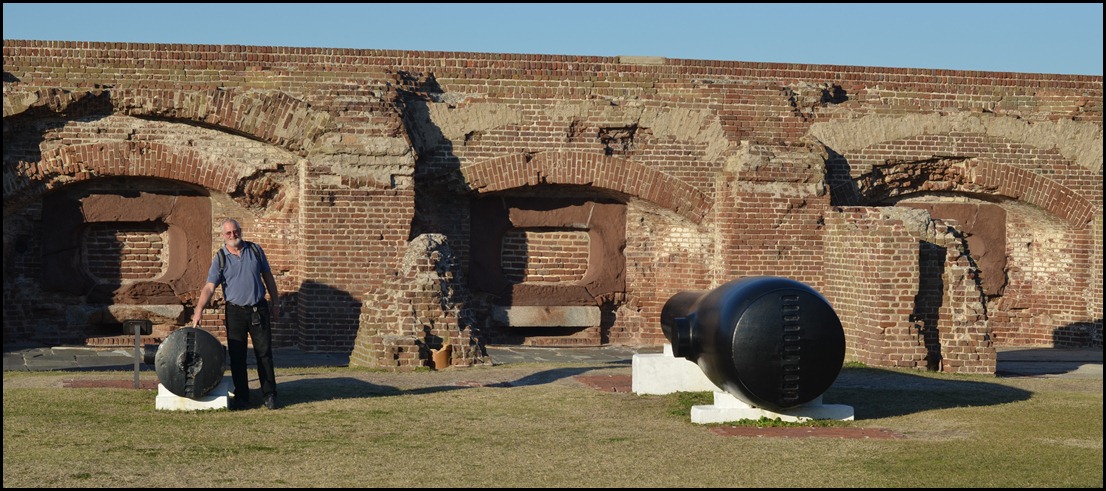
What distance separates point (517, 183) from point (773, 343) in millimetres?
7081

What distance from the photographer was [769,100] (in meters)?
15.8

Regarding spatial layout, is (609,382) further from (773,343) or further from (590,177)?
(590,177)

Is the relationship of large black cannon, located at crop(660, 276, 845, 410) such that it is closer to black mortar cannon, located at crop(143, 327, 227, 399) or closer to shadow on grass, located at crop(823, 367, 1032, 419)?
shadow on grass, located at crop(823, 367, 1032, 419)

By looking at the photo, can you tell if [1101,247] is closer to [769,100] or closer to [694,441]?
[769,100]

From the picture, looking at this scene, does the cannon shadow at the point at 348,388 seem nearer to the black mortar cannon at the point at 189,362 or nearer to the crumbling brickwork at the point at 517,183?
the black mortar cannon at the point at 189,362

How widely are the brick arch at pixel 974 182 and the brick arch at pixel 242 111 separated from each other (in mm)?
6874

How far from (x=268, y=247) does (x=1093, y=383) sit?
8.87 m

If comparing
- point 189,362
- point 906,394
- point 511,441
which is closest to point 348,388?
point 189,362

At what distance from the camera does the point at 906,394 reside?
10.5 metres

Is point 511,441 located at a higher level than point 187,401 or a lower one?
lower

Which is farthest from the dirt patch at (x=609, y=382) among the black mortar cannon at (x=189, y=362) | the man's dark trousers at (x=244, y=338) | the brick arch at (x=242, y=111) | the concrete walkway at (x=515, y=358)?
the brick arch at (x=242, y=111)

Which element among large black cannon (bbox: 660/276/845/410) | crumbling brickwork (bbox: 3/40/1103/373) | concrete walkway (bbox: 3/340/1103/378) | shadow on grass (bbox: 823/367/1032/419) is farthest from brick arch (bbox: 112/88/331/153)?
large black cannon (bbox: 660/276/845/410)

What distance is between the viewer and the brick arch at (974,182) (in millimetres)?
16406

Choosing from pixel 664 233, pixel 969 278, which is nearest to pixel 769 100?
pixel 664 233
